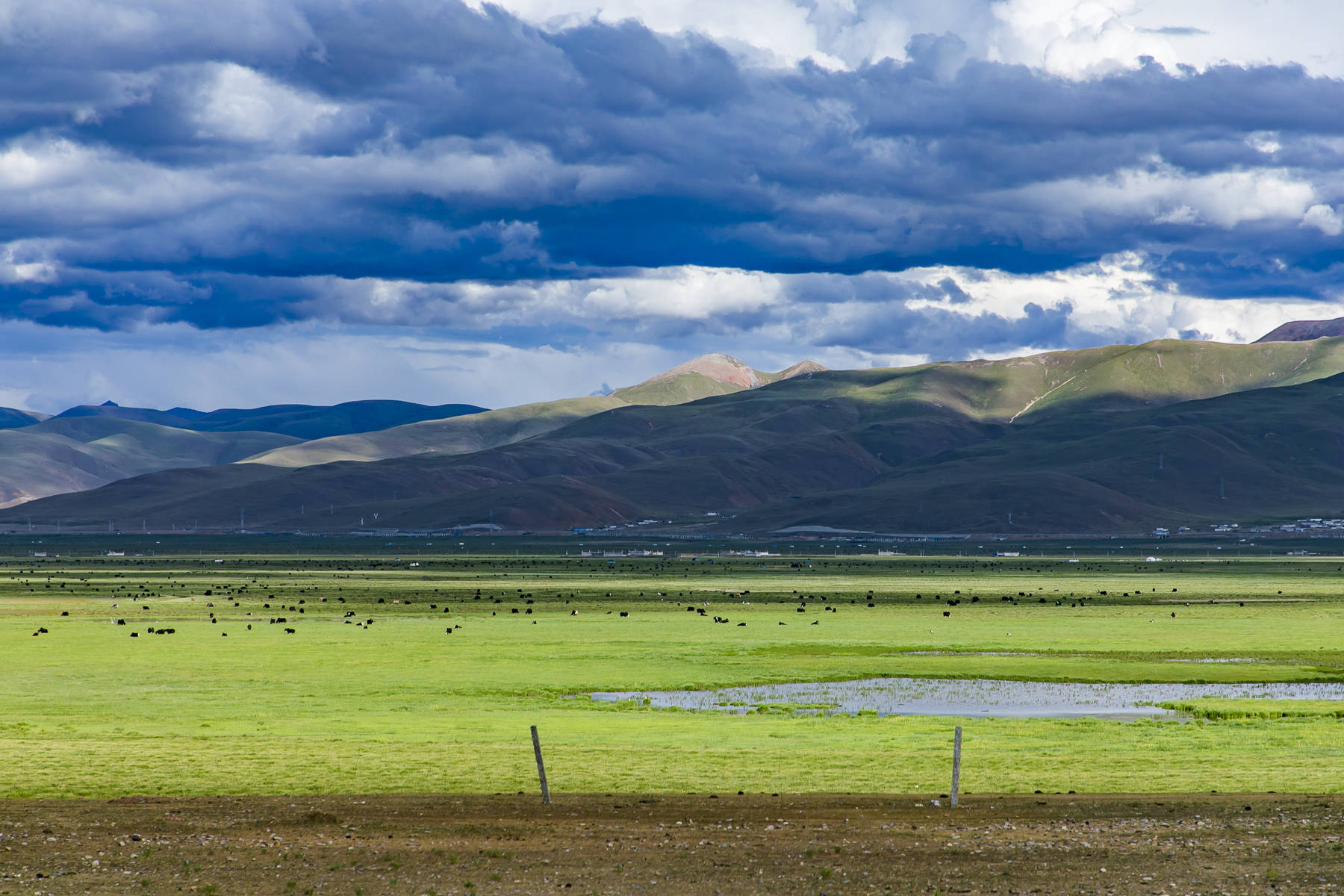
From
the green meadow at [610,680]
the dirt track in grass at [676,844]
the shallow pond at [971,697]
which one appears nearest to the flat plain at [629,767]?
the dirt track in grass at [676,844]

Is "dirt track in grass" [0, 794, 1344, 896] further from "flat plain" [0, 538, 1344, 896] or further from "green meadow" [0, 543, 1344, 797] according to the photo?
"green meadow" [0, 543, 1344, 797]

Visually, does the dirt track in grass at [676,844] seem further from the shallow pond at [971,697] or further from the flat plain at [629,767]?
the shallow pond at [971,697]

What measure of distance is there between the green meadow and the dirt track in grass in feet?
7.32

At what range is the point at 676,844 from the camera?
22.5 meters

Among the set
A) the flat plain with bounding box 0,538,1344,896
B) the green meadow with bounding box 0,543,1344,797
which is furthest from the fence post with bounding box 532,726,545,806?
the green meadow with bounding box 0,543,1344,797

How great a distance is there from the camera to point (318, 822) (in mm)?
24266

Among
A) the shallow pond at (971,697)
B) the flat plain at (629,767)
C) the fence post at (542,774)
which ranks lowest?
the shallow pond at (971,697)

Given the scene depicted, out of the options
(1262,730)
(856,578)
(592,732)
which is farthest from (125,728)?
(856,578)

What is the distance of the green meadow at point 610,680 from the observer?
2975 centimetres

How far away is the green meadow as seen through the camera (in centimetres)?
2975

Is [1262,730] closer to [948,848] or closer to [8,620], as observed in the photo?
[948,848]

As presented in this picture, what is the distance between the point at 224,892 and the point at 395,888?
7.68 feet

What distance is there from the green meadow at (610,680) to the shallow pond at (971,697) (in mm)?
1768

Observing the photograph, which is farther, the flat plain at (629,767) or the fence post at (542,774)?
the fence post at (542,774)
